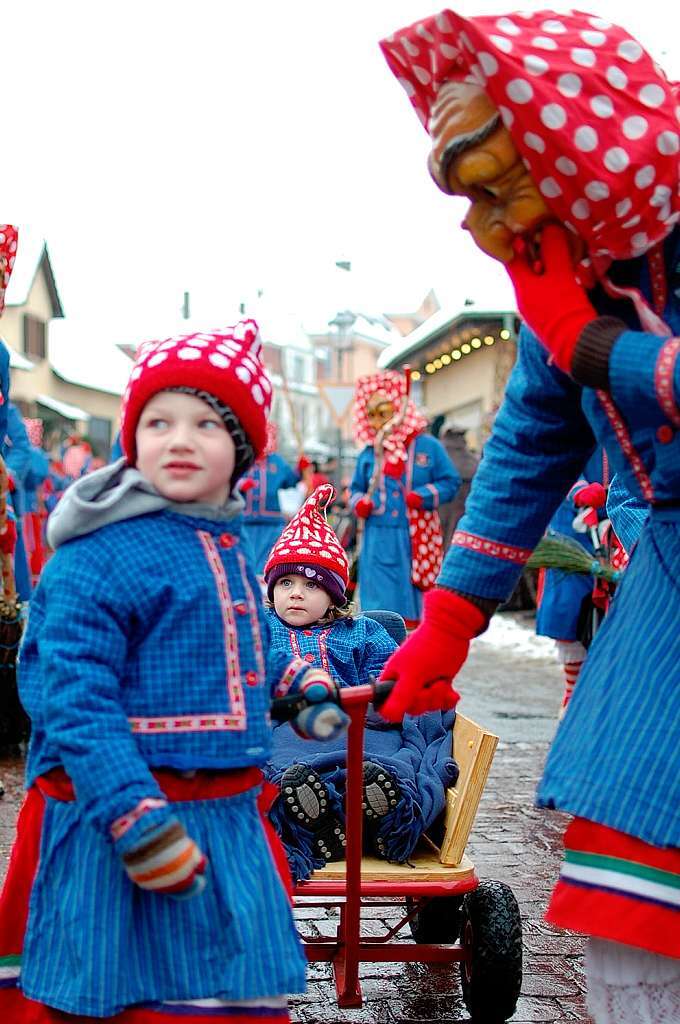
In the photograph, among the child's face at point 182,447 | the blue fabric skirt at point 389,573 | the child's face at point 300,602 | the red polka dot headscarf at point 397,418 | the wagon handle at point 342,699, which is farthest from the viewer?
the red polka dot headscarf at point 397,418

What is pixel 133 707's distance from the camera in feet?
7.68

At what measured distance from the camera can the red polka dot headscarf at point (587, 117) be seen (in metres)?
2.23

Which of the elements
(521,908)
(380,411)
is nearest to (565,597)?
(521,908)

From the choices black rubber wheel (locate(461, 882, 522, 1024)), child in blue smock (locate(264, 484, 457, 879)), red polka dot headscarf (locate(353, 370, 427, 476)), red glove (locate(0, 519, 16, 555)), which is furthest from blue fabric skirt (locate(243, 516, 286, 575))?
black rubber wheel (locate(461, 882, 522, 1024))

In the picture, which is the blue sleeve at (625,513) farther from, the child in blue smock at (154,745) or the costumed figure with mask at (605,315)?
the child in blue smock at (154,745)

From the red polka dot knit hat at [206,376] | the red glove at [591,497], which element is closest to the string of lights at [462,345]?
the red glove at [591,497]

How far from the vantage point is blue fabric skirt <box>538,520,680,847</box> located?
220cm

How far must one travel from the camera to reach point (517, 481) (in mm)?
2688

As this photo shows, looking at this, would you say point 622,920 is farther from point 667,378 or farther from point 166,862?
point 667,378

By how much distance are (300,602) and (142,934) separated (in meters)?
2.23

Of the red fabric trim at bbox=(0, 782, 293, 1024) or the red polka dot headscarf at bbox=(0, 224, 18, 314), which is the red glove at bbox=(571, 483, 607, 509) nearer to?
the red polka dot headscarf at bbox=(0, 224, 18, 314)

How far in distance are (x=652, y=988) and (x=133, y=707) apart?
1.01 meters

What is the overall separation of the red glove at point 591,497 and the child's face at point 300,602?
2.00m

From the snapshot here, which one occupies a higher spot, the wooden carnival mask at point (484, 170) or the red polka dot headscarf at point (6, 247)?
the red polka dot headscarf at point (6, 247)
